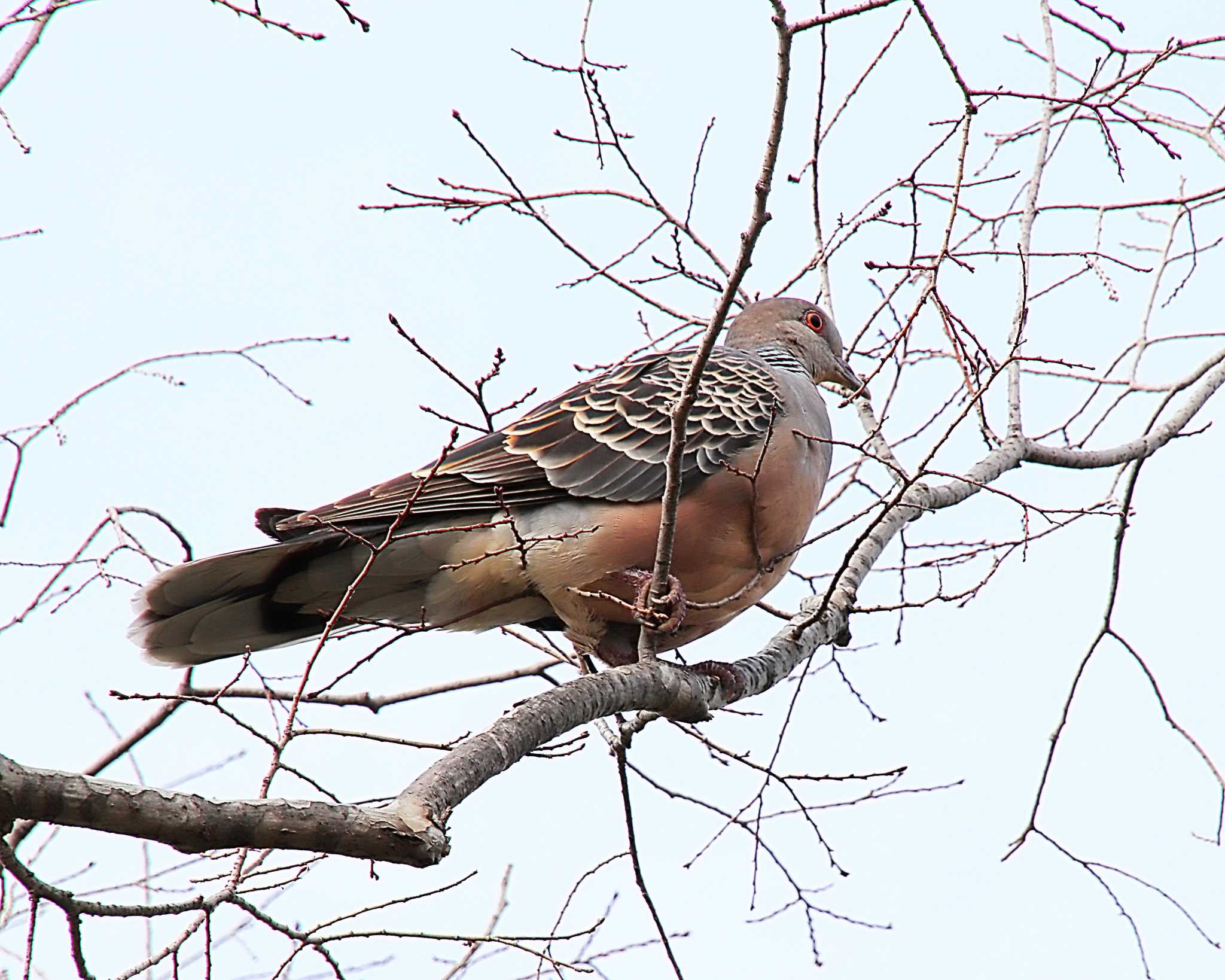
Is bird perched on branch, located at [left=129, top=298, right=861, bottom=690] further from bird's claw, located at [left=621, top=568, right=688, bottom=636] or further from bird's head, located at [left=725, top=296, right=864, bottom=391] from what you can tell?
bird's head, located at [left=725, top=296, right=864, bottom=391]

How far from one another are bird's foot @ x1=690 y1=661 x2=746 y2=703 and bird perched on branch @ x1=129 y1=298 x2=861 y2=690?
0.51ft

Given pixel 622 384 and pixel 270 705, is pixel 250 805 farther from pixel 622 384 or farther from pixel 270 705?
pixel 622 384

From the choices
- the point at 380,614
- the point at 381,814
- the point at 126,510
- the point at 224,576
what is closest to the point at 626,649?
the point at 380,614

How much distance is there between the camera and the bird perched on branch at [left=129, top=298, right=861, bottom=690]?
412 cm

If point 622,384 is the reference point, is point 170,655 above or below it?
below

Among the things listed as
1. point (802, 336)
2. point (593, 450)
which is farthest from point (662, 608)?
point (802, 336)

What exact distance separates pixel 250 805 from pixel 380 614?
93.6 inches

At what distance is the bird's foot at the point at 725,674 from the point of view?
13.0ft

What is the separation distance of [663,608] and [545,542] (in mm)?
671

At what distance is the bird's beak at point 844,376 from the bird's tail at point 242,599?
246 cm

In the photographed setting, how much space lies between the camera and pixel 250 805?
2119 millimetres

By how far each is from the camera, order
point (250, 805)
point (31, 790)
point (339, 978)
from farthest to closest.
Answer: point (339, 978), point (250, 805), point (31, 790)

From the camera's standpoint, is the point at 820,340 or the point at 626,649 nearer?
the point at 626,649

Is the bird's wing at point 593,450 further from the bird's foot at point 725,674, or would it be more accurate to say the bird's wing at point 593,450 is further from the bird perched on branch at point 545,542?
the bird's foot at point 725,674
